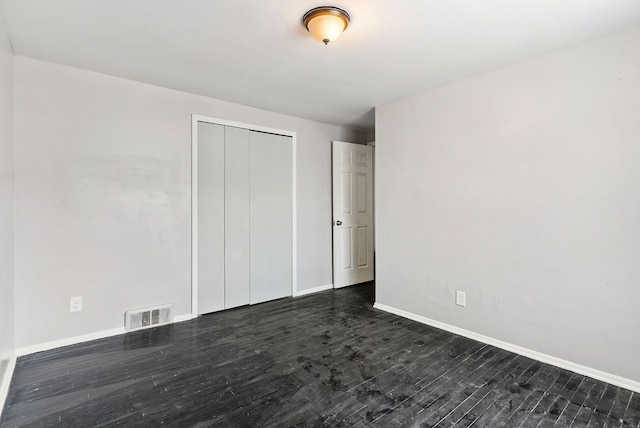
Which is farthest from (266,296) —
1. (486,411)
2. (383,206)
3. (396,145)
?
(486,411)

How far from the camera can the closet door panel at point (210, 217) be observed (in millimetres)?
3283

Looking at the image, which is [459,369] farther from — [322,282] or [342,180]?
[342,180]

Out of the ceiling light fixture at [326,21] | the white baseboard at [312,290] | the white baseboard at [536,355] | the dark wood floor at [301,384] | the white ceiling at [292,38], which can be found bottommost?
the dark wood floor at [301,384]

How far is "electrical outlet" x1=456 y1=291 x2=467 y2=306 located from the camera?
9.14 ft

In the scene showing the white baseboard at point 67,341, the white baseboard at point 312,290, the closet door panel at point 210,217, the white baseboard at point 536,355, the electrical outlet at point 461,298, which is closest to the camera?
the white baseboard at point 536,355

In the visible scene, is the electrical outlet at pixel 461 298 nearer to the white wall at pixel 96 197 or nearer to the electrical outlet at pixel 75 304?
the white wall at pixel 96 197

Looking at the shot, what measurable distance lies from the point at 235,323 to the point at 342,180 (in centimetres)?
226

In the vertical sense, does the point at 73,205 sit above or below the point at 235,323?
above

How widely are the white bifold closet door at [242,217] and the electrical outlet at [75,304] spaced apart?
3.26ft

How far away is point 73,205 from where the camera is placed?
2592mm

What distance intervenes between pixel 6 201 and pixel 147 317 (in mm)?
1421

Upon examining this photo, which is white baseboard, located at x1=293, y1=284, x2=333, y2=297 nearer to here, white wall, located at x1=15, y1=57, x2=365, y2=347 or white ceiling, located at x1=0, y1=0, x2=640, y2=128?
white wall, located at x1=15, y1=57, x2=365, y2=347

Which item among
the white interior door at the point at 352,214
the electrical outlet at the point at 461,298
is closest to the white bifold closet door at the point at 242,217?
the white interior door at the point at 352,214

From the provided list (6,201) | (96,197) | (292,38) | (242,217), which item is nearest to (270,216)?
(242,217)
